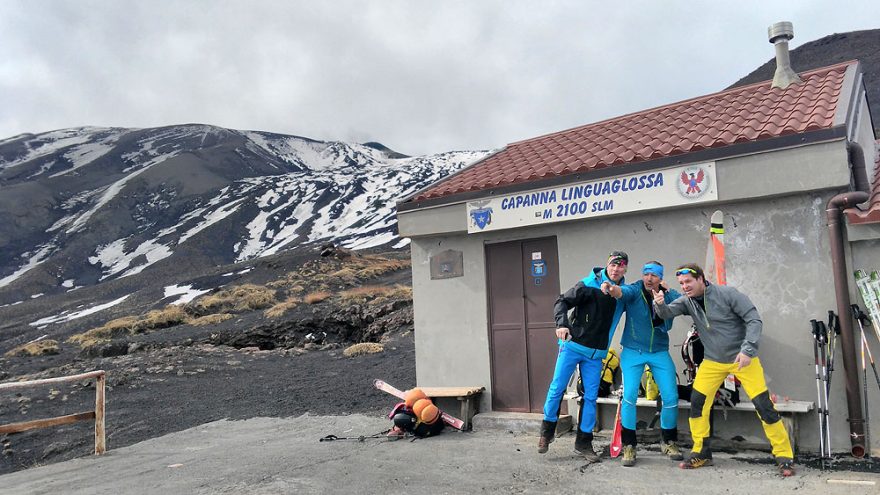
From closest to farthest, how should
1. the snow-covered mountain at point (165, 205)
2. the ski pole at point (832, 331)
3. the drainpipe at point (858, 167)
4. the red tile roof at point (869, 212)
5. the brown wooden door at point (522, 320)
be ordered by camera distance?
the red tile roof at point (869, 212) < the ski pole at point (832, 331) < the drainpipe at point (858, 167) < the brown wooden door at point (522, 320) < the snow-covered mountain at point (165, 205)

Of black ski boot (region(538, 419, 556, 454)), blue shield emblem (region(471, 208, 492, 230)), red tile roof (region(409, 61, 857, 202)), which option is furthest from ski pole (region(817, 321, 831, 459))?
blue shield emblem (region(471, 208, 492, 230))

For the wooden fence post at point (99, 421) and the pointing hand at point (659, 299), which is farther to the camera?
the wooden fence post at point (99, 421)

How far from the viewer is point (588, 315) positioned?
6250mm

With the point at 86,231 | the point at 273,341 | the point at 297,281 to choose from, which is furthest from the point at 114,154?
the point at 273,341

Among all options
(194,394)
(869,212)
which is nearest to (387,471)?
(869,212)

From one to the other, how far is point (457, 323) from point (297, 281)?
104 ft

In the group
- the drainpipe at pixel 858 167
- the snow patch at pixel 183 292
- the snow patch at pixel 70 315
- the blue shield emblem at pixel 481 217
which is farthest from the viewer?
the snow patch at pixel 70 315

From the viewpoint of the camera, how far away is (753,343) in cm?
526

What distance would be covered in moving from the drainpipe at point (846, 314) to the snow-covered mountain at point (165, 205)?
56.0m

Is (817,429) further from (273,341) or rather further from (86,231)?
(86,231)

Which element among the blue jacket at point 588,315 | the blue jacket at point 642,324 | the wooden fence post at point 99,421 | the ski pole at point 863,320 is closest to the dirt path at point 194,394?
the wooden fence post at point 99,421

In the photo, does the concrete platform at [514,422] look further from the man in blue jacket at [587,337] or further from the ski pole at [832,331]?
the ski pole at [832,331]

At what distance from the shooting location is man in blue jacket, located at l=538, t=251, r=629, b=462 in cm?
622

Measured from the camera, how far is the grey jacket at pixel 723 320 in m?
5.48
